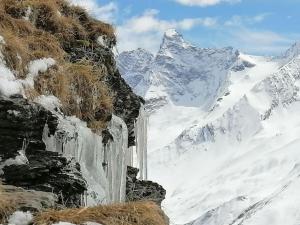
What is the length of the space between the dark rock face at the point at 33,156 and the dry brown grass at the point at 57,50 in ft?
3.41

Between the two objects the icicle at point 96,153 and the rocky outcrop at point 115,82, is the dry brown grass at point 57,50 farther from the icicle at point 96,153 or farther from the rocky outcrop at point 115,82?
the icicle at point 96,153

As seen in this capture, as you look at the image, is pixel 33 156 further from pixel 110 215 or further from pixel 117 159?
pixel 117 159

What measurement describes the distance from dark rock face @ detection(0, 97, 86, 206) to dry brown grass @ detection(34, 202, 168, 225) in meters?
1.63

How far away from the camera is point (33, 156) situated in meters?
11.9

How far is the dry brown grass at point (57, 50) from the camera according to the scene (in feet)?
44.5

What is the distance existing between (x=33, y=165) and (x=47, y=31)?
17.2 ft

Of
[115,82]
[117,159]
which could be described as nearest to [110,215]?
[117,159]

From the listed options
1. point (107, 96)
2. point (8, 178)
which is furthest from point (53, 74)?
point (8, 178)

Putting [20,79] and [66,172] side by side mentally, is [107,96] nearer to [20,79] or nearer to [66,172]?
[20,79]

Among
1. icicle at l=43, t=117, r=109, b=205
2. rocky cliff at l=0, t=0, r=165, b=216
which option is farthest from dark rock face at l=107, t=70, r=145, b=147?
icicle at l=43, t=117, r=109, b=205

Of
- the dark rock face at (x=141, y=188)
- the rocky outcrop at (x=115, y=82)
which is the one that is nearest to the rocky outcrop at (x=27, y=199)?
the rocky outcrop at (x=115, y=82)

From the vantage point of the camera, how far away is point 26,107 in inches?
467

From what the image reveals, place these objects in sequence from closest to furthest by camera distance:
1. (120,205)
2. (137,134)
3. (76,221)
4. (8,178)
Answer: (76,221) < (120,205) < (8,178) < (137,134)

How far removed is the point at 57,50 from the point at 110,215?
21.0ft
